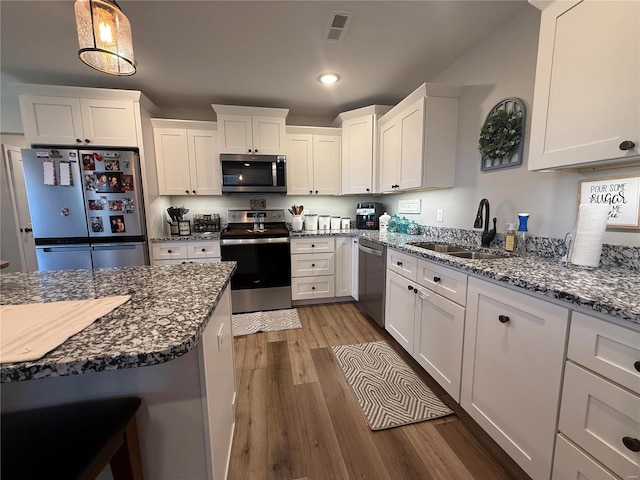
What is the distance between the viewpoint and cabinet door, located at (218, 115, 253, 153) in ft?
9.84

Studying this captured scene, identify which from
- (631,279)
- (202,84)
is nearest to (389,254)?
(631,279)

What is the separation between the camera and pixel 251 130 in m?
3.06

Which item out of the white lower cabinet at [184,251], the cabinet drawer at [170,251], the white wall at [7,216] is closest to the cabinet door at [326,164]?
the white lower cabinet at [184,251]

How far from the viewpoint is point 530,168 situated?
135cm

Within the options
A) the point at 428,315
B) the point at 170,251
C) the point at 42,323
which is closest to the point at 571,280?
the point at 428,315

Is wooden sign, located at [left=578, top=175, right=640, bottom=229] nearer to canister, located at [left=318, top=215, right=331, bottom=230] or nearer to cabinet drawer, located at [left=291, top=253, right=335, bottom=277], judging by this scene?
cabinet drawer, located at [left=291, top=253, right=335, bottom=277]

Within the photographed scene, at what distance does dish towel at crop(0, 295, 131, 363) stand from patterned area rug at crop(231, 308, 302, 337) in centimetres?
176

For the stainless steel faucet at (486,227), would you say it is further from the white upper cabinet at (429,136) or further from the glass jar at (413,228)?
the glass jar at (413,228)

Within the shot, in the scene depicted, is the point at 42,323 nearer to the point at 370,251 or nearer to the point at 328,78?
the point at 370,251

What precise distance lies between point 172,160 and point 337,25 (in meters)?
2.28

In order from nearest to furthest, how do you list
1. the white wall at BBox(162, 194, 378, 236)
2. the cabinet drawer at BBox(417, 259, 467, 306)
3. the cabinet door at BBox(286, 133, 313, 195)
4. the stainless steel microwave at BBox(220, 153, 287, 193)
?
the cabinet drawer at BBox(417, 259, 467, 306) < the stainless steel microwave at BBox(220, 153, 287, 193) < the cabinet door at BBox(286, 133, 313, 195) < the white wall at BBox(162, 194, 378, 236)

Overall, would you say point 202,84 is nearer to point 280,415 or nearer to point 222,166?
point 222,166

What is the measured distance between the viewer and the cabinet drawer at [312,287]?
3068 mm

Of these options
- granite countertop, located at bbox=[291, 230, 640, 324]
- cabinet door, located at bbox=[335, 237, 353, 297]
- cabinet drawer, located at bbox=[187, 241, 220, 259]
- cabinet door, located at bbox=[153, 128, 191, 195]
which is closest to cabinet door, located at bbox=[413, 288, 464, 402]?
granite countertop, located at bbox=[291, 230, 640, 324]
